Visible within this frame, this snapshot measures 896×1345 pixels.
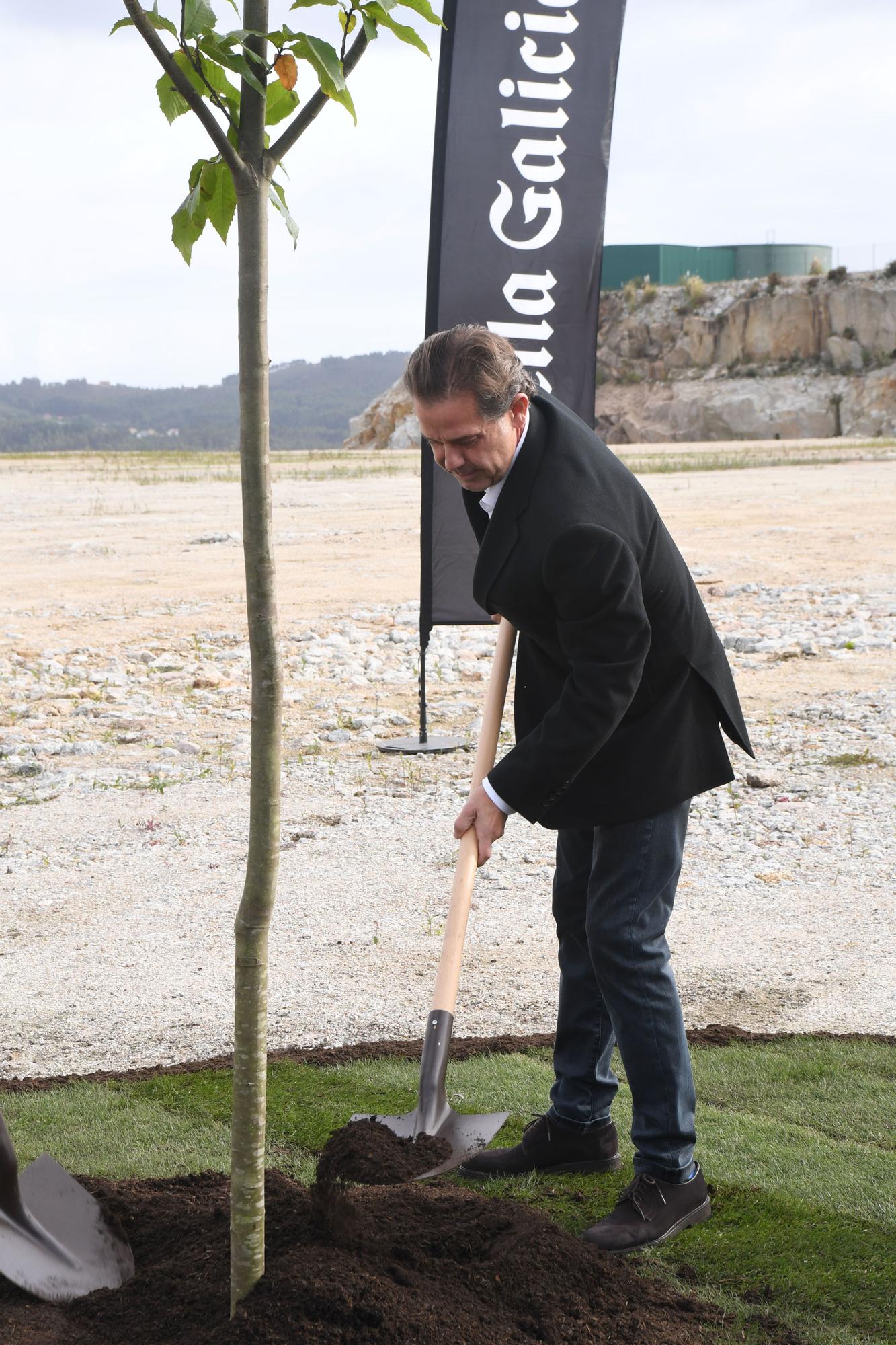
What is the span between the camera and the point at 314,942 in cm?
470

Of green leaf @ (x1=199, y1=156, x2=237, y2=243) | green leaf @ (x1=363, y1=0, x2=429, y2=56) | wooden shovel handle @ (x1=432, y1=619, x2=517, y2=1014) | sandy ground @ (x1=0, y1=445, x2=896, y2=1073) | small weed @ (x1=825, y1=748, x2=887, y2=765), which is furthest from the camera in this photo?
small weed @ (x1=825, y1=748, x2=887, y2=765)

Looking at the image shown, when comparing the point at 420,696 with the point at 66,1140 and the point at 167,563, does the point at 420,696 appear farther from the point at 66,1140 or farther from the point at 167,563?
the point at 167,563

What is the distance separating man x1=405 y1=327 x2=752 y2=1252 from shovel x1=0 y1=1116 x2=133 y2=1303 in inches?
40.0

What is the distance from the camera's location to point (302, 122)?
1.71 m

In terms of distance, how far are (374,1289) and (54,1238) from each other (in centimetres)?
73

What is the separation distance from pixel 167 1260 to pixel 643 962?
1.15 m

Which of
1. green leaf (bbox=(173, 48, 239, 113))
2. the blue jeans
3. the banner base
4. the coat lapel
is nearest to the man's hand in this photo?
the blue jeans

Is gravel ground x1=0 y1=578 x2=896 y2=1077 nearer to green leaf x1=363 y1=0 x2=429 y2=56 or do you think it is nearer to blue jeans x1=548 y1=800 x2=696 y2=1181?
blue jeans x1=548 y1=800 x2=696 y2=1181

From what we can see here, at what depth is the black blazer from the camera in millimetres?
2318

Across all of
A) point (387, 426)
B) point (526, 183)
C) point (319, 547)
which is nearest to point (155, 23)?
point (526, 183)

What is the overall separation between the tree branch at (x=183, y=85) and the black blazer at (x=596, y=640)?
93cm

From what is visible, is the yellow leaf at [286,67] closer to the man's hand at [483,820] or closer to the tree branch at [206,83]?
the tree branch at [206,83]

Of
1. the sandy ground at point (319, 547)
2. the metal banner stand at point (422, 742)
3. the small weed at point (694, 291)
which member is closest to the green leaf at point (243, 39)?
the metal banner stand at point (422, 742)

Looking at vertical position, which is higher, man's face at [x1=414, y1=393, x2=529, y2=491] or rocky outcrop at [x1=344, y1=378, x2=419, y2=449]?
rocky outcrop at [x1=344, y1=378, x2=419, y2=449]
